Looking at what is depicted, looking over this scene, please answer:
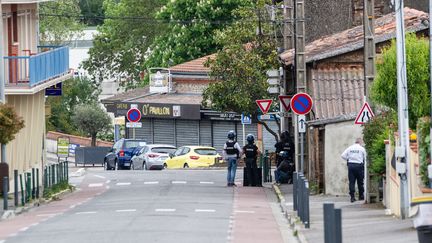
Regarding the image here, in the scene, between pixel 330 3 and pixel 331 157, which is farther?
pixel 330 3

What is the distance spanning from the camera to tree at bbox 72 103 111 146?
83.6 metres

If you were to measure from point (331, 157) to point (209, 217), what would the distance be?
8.95 m

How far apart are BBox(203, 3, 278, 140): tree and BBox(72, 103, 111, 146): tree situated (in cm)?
3079

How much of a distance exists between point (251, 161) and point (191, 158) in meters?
18.4

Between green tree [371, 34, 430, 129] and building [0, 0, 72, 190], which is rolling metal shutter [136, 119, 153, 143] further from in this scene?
green tree [371, 34, 430, 129]

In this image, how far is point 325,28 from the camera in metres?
50.6

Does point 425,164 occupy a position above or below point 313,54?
below

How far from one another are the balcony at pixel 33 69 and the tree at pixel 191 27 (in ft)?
96.6

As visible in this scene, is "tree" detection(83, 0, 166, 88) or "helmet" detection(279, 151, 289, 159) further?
"tree" detection(83, 0, 166, 88)

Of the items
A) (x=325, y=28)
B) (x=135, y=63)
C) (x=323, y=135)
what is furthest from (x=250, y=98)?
(x=135, y=63)

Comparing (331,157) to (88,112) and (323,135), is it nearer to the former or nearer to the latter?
(323,135)

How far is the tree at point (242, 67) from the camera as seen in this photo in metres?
51.3

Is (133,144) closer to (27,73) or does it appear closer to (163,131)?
(163,131)

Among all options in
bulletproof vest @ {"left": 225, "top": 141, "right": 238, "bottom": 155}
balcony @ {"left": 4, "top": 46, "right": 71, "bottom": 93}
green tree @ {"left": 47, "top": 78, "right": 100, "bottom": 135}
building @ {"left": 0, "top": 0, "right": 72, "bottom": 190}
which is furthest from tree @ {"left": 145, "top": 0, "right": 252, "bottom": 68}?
bulletproof vest @ {"left": 225, "top": 141, "right": 238, "bottom": 155}
